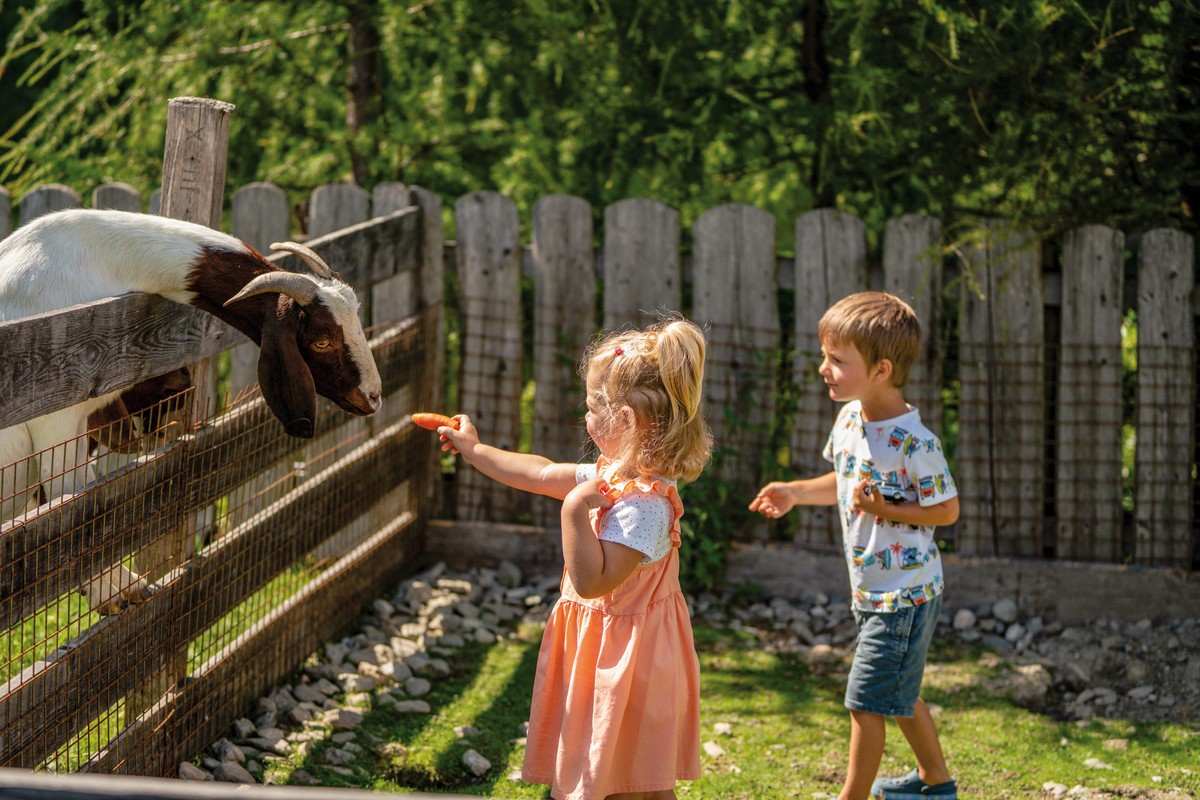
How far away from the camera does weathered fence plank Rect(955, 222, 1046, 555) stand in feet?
19.0

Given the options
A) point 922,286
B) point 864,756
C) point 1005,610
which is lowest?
point 864,756

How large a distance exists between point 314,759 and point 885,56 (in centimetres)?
454

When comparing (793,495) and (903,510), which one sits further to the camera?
(793,495)

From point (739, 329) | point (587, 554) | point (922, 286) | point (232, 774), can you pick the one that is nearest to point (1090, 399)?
point (922, 286)

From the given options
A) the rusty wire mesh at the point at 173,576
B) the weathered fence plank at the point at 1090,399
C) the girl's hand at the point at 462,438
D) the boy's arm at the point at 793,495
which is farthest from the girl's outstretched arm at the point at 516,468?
the weathered fence plank at the point at 1090,399

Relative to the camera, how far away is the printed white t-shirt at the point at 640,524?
2834mm

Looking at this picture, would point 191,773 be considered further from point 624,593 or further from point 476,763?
point 624,593

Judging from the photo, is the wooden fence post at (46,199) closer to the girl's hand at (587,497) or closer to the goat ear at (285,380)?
the goat ear at (285,380)

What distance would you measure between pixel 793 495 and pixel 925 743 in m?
0.85

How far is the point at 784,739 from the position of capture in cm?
443

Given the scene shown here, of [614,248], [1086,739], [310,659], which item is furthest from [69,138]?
[1086,739]

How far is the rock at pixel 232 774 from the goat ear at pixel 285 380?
3.65 ft

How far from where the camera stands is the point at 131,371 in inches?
132

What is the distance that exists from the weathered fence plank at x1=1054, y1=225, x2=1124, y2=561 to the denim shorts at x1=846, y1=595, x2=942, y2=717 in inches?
102
